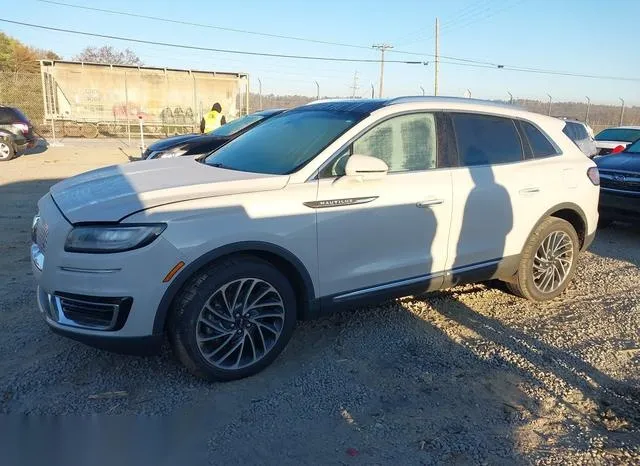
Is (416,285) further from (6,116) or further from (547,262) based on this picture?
(6,116)

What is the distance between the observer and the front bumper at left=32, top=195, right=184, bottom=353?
296 centimetres

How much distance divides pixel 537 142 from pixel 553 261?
1.11m

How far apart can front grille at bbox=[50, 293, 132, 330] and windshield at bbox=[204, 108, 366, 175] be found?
4.40 feet

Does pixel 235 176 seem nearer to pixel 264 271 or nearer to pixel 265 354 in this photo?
pixel 264 271

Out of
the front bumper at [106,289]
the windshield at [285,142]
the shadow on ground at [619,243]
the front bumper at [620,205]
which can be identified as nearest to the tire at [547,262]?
the shadow on ground at [619,243]

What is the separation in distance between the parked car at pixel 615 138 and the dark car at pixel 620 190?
8175 mm

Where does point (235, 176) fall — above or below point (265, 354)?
above

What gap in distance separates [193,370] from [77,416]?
26.8 inches

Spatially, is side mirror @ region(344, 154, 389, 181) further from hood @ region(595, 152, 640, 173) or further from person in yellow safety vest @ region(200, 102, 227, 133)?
person in yellow safety vest @ region(200, 102, 227, 133)

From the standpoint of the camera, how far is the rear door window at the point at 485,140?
167 inches

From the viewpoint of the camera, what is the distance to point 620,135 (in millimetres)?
16062

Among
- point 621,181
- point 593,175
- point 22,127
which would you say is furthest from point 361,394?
point 22,127

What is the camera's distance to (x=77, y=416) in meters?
3.01

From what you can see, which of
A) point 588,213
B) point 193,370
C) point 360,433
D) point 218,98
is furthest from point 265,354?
point 218,98
